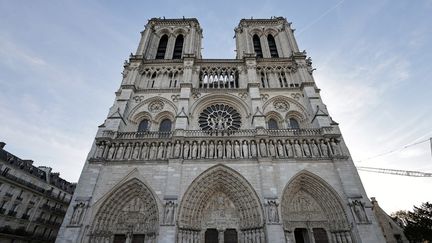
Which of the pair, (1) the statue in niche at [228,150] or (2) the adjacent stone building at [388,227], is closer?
(1) the statue in niche at [228,150]

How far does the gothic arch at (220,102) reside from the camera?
1554 cm

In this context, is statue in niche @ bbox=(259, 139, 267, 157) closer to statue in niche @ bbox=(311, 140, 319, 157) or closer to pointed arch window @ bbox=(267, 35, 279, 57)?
statue in niche @ bbox=(311, 140, 319, 157)

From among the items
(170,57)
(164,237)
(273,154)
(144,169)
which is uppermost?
(170,57)

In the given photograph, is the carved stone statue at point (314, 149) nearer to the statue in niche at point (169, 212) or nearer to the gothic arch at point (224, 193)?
the gothic arch at point (224, 193)

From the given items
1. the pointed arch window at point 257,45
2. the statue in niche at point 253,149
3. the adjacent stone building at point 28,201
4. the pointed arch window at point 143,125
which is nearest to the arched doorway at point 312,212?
the statue in niche at point 253,149

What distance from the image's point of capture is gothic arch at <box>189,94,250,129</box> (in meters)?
15.5

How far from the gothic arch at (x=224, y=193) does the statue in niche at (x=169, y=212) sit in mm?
490

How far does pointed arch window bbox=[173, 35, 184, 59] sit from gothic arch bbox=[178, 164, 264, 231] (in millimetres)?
12940

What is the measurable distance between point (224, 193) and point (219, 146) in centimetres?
273

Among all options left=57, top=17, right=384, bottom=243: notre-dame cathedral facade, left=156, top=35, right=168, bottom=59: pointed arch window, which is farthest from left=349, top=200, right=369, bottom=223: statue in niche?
left=156, top=35, right=168, bottom=59: pointed arch window

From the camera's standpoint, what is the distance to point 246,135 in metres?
13.3

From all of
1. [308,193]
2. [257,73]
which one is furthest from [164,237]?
[257,73]

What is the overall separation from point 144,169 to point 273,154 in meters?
7.44

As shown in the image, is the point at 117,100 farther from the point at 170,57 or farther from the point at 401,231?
the point at 401,231
